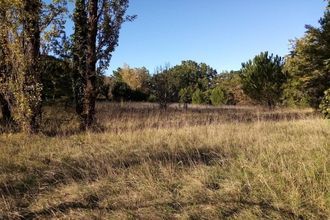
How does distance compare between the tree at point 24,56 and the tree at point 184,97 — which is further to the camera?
the tree at point 184,97

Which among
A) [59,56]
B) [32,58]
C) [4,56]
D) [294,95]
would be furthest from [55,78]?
[294,95]

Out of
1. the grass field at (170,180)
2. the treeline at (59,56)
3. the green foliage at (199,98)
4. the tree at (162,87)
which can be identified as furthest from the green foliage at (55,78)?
the green foliage at (199,98)

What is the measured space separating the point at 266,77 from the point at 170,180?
78.8ft

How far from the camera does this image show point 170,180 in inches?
214

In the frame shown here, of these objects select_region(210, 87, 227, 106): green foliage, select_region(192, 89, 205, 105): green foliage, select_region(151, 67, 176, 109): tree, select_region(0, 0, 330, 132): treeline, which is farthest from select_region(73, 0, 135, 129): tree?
select_region(192, 89, 205, 105): green foliage

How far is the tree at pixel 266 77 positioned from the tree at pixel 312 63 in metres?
5.03

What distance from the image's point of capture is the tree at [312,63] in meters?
19.2

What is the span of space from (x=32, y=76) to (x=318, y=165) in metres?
7.49

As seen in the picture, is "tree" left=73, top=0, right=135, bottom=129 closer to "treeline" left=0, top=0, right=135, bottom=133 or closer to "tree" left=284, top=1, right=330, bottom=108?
"treeline" left=0, top=0, right=135, bottom=133

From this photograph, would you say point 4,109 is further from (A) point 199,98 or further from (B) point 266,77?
(A) point 199,98

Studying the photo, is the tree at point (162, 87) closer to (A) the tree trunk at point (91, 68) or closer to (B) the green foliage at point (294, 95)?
(B) the green foliage at point (294, 95)

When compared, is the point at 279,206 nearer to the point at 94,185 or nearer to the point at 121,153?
the point at 94,185

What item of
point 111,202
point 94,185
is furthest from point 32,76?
point 111,202

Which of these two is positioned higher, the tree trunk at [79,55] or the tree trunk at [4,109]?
the tree trunk at [79,55]
